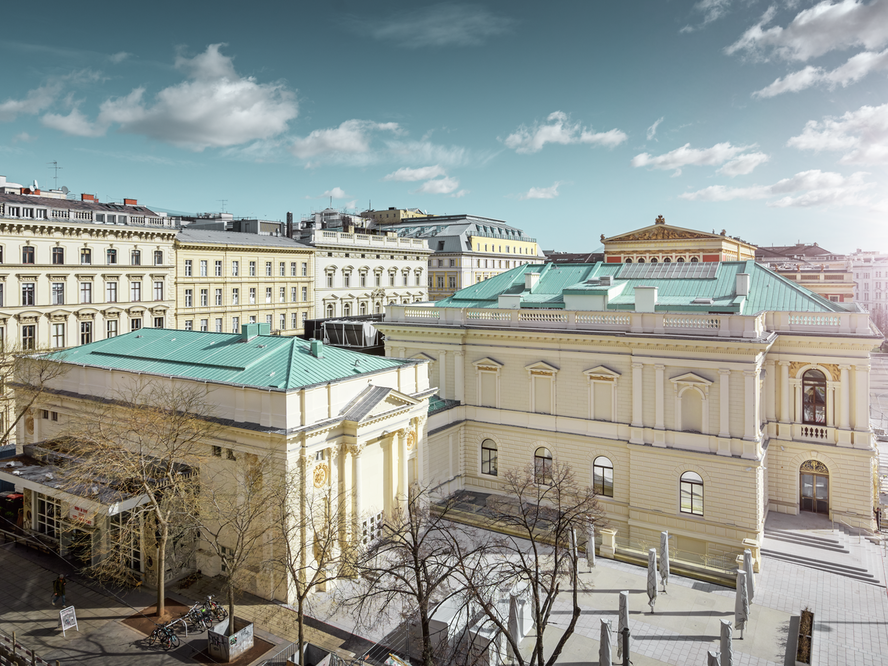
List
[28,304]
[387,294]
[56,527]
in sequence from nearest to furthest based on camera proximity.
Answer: [56,527] < [28,304] < [387,294]

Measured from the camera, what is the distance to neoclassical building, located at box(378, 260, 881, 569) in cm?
3003

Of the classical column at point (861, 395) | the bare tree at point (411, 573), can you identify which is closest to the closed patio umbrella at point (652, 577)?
the bare tree at point (411, 573)

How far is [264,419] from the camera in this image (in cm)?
2342

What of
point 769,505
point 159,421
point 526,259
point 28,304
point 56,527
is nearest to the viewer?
point 159,421

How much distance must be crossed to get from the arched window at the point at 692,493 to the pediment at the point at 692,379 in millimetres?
4649

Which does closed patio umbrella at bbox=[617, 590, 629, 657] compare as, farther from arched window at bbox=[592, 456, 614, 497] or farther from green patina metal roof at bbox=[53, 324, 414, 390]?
green patina metal roof at bbox=[53, 324, 414, 390]

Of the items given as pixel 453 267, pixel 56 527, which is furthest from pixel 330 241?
pixel 56 527

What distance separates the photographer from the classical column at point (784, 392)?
33.3 metres

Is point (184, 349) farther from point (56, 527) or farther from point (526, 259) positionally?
point (526, 259)

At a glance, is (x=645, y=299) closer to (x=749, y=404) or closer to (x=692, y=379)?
(x=692, y=379)

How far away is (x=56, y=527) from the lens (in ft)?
90.3

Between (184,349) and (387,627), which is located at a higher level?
(184,349)

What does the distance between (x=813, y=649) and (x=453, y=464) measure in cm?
1981

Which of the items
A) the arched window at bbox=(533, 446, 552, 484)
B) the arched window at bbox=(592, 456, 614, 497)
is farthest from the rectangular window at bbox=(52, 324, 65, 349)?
the arched window at bbox=(592, 456, 614, 497)
